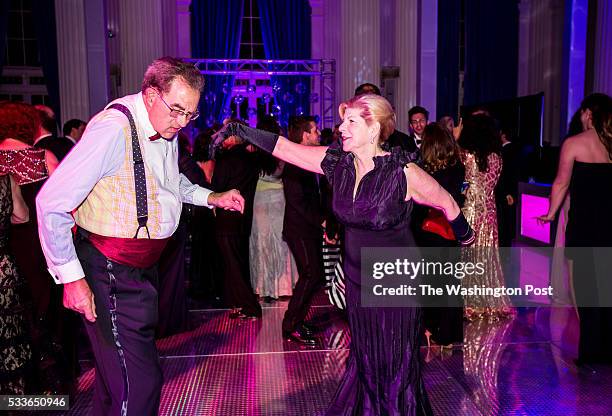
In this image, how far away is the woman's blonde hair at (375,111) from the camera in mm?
2582

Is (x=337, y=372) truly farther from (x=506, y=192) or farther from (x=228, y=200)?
(x=506, y=192)

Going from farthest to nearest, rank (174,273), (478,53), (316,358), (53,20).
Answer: (478,53) → (53,20) → (174,273) → (316,358)

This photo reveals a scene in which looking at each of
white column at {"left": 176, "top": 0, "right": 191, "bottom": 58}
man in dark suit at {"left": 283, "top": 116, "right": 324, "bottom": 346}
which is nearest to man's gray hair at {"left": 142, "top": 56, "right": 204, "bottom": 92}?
man in dark suit at {"left": 283, "top": 116, "right": 324, "bottom": 346}

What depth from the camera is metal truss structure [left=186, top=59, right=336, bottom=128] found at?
1242 cm

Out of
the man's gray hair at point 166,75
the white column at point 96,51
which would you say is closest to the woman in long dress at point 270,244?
the man's gray hair at point 166,75

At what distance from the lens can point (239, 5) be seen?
46.9 feet

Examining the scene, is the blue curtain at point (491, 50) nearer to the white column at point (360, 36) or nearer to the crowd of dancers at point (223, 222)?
the white column at point (360, 36)

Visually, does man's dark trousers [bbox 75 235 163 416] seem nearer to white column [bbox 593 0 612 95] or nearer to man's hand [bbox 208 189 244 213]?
man's hand [bbox 208 189 244 213]

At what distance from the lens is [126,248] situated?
205cm

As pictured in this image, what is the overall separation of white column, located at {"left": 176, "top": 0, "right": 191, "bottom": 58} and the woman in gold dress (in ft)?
34.2

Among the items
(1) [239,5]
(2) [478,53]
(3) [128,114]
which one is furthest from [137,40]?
(3) [128,114]

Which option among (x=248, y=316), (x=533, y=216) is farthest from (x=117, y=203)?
(x=533, y=216)

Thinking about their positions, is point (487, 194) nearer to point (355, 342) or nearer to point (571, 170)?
point (571, 170)

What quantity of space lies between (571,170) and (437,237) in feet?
3.20
